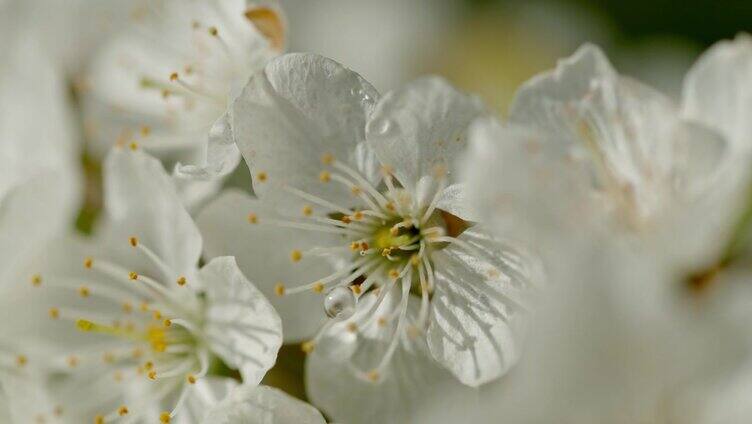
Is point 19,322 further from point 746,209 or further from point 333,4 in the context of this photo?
point 333,4

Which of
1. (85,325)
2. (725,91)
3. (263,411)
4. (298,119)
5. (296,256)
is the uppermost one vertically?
(725,91)

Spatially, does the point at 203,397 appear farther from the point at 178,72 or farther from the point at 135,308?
the point at 178,72

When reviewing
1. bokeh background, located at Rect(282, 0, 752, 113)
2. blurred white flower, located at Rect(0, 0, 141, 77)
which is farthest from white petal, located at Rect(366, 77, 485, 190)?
bokeh background, located at Rect(282, 0, 752, 113)

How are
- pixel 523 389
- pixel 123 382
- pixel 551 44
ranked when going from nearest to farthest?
1. pixel 523 389
2. pixel 123 382
3. pixel 551 44

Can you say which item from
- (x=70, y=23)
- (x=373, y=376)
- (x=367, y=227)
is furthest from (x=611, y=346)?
(x=70, y=23)

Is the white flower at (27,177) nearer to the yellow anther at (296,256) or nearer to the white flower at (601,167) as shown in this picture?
the yellow anther at (296,256)

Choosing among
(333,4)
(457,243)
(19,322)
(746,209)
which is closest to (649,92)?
(746,209)
